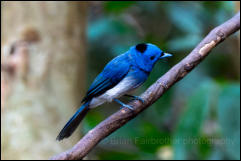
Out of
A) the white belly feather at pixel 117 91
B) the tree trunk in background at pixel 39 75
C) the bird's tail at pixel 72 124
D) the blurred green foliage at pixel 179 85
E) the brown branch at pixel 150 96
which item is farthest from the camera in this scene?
the blurred green foliage at pixel 179 85

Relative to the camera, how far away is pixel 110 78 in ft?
11.1

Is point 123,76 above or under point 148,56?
under

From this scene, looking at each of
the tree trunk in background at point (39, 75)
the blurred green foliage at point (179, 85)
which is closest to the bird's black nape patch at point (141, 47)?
the tree trunk in background at point (39, 75)

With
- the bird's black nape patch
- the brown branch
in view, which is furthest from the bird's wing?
the brown branch

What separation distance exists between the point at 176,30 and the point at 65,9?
7.27 ft

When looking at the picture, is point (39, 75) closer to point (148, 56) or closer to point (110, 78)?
point (110, 78)

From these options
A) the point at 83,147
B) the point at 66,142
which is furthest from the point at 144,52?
the point at 66,142

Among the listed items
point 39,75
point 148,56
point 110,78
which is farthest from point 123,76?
point 39,75

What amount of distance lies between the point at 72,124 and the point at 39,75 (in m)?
1.13

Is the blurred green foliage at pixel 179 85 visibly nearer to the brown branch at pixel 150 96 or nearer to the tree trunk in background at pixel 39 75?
the tree trunk in background at pixel 39 75

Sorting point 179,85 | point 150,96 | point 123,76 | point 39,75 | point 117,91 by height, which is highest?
point 179,85

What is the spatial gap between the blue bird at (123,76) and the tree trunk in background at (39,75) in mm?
897

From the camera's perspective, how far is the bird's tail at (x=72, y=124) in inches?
123

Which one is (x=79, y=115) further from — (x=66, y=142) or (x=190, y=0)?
(x=190, y=0)
